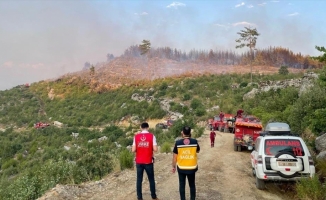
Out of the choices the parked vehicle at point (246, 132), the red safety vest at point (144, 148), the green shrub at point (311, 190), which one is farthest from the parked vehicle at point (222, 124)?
the red safety vest at point (144, 148)

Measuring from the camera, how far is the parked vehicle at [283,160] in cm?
938

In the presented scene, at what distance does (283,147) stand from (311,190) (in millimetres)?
1501

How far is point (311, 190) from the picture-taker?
8.70m

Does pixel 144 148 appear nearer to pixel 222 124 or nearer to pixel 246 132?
pixel 246 132

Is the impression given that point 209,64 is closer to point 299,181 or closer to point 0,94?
point 0,94

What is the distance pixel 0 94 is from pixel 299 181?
111 meters

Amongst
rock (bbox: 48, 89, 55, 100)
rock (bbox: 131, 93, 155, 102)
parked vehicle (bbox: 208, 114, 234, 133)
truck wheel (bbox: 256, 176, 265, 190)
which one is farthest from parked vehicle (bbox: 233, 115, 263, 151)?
rock (bbox: 48, 89, 55, 100)

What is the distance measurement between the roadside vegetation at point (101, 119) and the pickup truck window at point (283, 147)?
1.00 m

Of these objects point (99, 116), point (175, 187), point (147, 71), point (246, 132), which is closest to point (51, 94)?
point (147, 71)

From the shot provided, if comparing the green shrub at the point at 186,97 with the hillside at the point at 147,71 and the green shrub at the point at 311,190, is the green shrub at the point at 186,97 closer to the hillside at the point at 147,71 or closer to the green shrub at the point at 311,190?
the hillside at the point at 147,71

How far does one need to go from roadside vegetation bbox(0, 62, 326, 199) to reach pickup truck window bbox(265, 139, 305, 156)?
100cm

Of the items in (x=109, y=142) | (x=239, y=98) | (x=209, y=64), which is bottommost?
(x=109, y=142)

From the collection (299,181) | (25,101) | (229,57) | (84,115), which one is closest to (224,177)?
(299,181)

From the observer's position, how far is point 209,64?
118 metres
